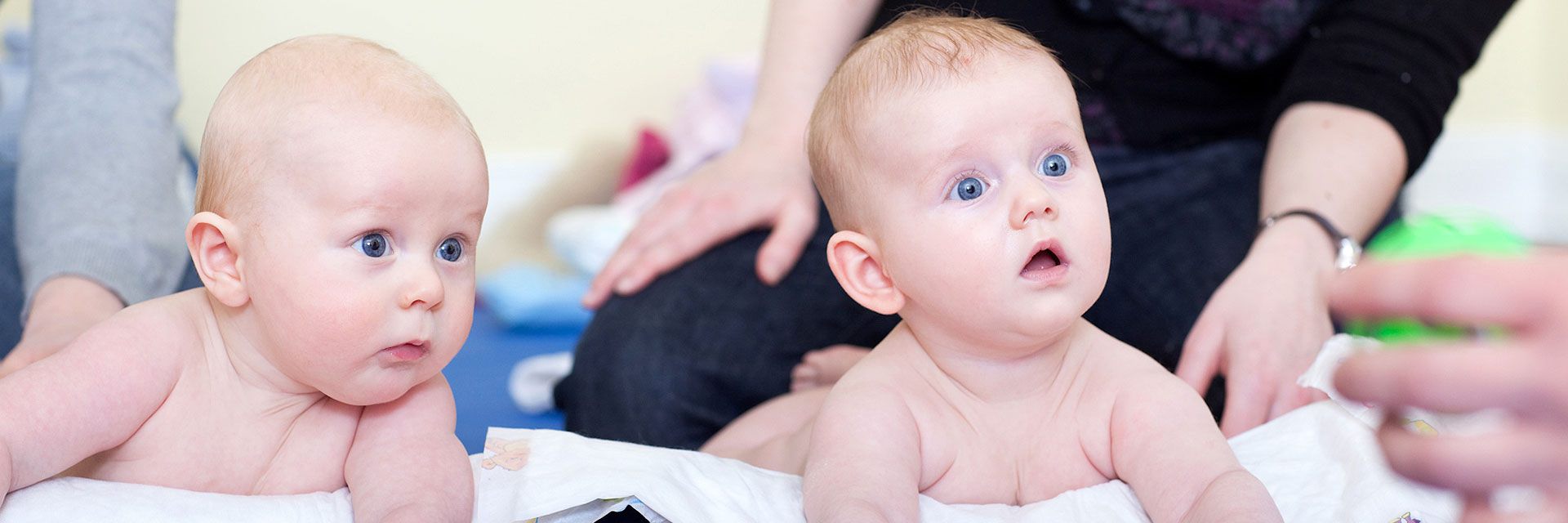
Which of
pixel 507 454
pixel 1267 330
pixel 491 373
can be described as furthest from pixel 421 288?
pixel 491 373

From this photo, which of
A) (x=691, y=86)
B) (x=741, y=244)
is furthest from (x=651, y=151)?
(x=741, y=244)

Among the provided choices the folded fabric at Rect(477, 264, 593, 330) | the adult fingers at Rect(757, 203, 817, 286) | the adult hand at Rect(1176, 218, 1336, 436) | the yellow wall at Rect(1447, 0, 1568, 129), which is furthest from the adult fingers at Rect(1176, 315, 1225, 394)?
the yellow wall at Rect(1447, 0, 1568, 129)

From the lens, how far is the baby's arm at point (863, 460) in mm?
687

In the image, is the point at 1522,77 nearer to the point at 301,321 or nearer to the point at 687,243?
the point at 687,243

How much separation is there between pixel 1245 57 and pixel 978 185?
534mm

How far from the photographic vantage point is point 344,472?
0.77m

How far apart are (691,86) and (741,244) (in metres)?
1.22

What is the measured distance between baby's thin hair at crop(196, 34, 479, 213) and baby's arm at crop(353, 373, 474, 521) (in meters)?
0.16

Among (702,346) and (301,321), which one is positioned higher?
(301,321)

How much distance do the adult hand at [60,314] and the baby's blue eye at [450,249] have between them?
0.29 metres

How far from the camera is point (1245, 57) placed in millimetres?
1137

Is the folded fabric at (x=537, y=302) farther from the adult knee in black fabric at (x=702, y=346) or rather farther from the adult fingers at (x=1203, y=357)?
the adult fingers at (x=1203, y=357)

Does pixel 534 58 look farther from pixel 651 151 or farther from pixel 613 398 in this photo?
pixel 613 398

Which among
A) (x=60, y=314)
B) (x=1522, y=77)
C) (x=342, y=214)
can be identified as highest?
(x=342, y=214)
